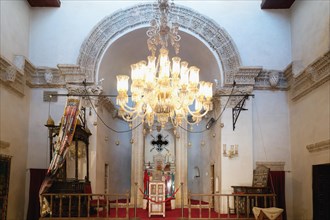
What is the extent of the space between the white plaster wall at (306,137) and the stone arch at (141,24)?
7.36 feet

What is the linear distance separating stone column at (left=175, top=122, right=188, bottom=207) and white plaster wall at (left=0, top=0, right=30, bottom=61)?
6.30m

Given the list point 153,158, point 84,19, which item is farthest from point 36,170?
point 153,158

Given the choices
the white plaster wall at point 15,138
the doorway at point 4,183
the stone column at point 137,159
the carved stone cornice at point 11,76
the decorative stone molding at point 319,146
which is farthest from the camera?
the stone column at point 137,159

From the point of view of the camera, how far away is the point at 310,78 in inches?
410

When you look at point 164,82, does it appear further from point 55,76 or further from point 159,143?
point 159,143

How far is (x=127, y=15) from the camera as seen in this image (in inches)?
495

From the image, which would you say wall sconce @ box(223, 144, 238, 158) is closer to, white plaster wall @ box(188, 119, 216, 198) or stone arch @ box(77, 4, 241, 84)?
stone arch @ box(77, 4, 241, 84)

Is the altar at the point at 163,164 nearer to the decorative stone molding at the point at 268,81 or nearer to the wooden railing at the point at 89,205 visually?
the decorative stone molding at the point at 268,81

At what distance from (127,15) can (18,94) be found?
3.94m

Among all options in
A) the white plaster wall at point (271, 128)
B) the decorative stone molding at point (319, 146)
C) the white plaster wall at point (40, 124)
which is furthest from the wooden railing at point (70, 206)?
the decorative stone molding at point (319, 146)

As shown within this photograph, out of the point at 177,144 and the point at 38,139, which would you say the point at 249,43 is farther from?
the point at 38,139

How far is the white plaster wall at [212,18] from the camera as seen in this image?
1241 centimetres

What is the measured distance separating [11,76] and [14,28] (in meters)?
1.57

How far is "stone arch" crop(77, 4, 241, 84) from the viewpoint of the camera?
1228 centimetres
